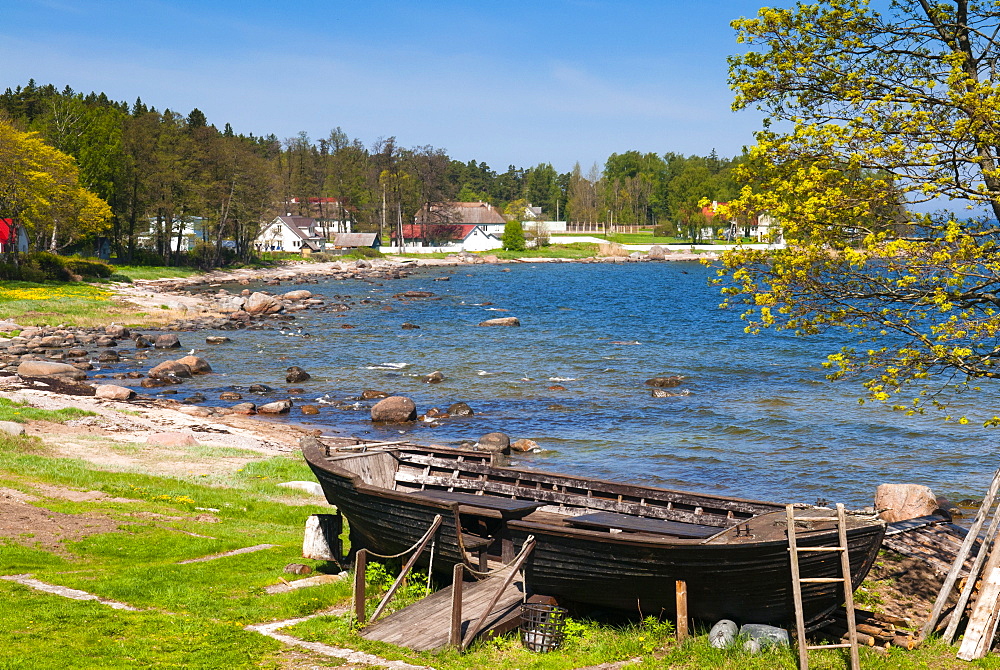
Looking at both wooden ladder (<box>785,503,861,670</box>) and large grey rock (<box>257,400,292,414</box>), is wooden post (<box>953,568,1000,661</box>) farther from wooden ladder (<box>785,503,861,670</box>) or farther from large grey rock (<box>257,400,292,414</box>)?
large grey rock (<box>257,400,292,414</box>)

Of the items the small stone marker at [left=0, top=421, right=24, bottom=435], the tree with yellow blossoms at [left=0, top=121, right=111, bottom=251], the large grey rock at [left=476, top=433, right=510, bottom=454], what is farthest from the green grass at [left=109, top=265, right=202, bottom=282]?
the large grey rock at [left=476, top=433, right=510, bottom=454]

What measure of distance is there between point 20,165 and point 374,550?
6607 centimetres

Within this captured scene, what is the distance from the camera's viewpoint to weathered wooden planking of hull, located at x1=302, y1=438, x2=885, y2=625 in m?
12.5

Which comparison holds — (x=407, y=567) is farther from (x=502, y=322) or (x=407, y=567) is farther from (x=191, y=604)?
(x=502, y=322)

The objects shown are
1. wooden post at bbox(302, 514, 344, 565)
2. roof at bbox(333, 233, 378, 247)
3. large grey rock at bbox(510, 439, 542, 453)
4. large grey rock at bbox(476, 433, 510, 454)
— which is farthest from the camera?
roof at bbox(333, 233, 378, 247)

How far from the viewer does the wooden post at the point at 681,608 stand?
12727mm

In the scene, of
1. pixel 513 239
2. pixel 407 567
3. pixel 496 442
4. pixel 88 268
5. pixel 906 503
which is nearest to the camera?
pixel 407 567

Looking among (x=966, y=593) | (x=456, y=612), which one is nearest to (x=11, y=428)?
(x=456, y=612)

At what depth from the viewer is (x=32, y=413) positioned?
3112 cm

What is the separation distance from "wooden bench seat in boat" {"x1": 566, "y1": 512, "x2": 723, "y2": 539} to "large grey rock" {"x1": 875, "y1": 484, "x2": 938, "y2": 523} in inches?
329

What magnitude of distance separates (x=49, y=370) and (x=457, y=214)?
141153 mm

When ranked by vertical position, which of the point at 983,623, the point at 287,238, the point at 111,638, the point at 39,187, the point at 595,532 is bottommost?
the point at 111,638

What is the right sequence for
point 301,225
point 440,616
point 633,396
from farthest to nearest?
point 301,225, point 633,396, point 440,616

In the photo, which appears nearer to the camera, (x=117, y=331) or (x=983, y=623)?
(x=983, y=623)
